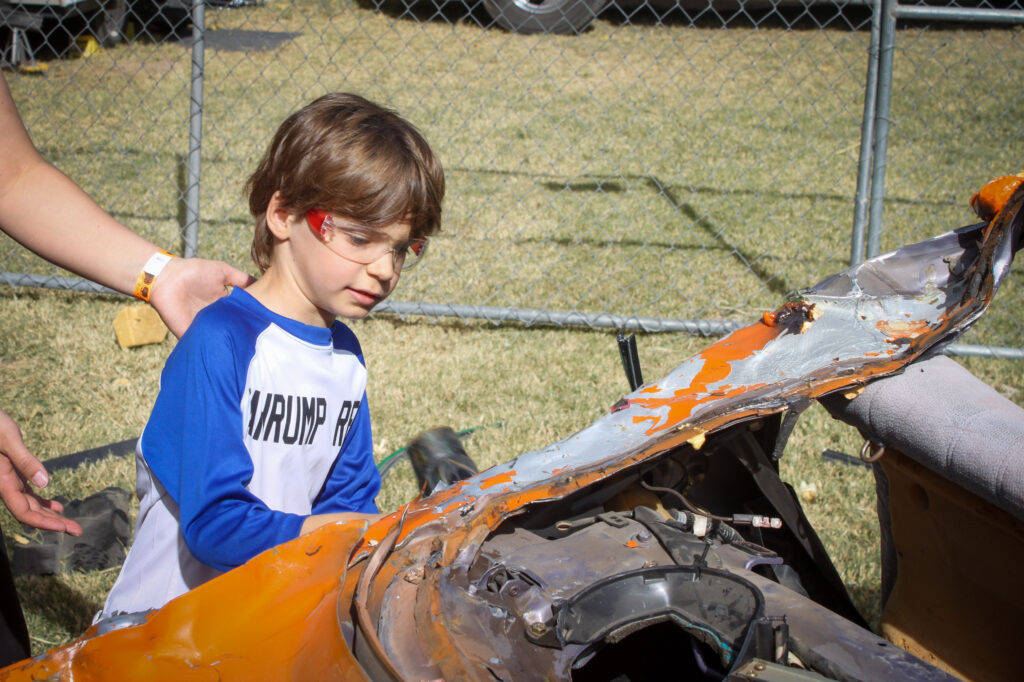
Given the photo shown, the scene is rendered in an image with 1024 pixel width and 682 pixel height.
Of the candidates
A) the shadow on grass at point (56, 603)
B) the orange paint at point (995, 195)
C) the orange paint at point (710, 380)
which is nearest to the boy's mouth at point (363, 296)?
the orange paint at point (710, 380)

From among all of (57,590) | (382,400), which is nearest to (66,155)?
(382,400)

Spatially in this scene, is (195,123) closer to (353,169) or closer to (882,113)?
(353,169)

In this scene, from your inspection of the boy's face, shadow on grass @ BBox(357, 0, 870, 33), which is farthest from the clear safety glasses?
shadow on grass @ BBox(357, 0, 870, 33)

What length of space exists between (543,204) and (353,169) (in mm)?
4671

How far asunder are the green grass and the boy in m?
1.31

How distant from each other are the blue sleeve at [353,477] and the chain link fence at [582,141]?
2537mm

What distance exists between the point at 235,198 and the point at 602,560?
17.4 ft

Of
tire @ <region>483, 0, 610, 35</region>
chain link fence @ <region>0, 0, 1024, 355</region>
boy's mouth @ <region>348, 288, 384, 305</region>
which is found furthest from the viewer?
tire @ <region>483, 0, 610, 35</region>

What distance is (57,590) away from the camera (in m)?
2.70

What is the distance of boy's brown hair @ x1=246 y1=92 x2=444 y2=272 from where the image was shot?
1666 mm

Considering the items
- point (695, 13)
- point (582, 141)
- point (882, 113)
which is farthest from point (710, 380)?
point (695, 13)

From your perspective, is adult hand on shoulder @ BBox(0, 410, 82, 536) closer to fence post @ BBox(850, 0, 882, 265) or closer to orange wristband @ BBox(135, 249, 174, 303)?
orange wristband @ BBox(135, 249, 174, 303)

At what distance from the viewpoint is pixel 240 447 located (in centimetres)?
153

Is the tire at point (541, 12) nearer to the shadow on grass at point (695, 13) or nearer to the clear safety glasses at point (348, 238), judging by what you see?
the shadow on grass at point (695, 13)
